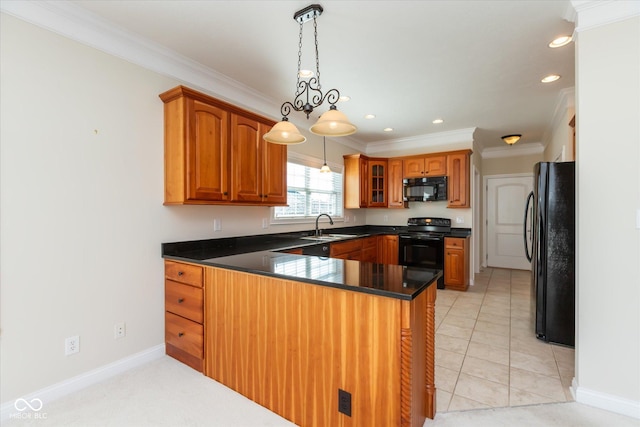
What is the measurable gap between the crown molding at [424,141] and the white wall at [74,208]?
3974 millimetres

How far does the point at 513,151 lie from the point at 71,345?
741cm

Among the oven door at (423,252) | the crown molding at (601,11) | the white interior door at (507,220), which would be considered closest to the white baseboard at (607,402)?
the crown molding at (601,11)

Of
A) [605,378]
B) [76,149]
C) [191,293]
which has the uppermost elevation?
[76,149]

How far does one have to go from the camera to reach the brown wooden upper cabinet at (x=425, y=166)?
500 centimetres

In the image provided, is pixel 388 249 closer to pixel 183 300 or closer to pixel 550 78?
pixel 550 78

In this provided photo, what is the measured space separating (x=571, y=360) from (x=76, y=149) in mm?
4238

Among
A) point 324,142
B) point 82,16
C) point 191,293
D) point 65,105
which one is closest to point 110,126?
point 65,105

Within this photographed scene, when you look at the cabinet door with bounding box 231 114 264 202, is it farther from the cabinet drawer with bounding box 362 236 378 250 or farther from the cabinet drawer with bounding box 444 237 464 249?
the cabinet drawer with bounding box 444 237 464 249

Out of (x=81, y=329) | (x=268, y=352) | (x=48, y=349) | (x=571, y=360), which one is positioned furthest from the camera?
(x=571, y=360)

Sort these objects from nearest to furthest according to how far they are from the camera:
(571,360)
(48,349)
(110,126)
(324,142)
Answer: (48,349), (110,126), (571,360), (324,142)

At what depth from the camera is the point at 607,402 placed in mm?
1886

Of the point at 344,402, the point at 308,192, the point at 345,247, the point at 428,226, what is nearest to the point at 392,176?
the point at 428,226

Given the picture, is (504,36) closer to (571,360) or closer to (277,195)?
(277,195)

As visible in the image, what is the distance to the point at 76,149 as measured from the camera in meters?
2.12
